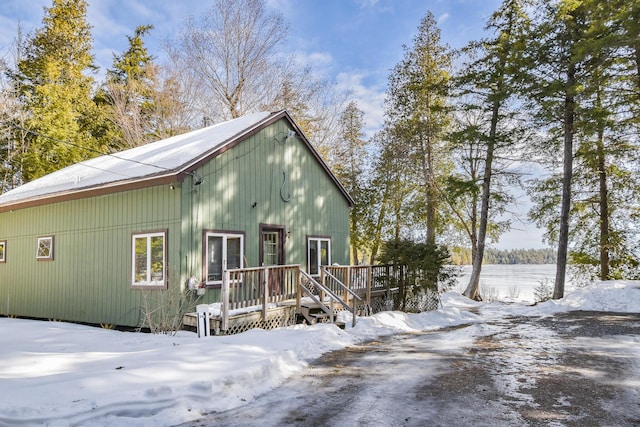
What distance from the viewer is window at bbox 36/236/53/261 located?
12.2 m

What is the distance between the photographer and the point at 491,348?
7449mm

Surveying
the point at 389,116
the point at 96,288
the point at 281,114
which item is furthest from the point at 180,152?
the point at 389,116

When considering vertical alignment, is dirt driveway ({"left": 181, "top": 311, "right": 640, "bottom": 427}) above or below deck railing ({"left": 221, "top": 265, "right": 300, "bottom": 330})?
below

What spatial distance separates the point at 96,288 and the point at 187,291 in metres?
3.23

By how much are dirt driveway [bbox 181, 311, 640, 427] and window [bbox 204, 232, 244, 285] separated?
3.81 m

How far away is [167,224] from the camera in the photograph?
371 inches

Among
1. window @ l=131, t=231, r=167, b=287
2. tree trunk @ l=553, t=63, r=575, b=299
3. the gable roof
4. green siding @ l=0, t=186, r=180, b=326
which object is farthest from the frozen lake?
green siding @ l=0, t=186, r=180, b=326

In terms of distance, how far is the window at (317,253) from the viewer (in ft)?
42.2

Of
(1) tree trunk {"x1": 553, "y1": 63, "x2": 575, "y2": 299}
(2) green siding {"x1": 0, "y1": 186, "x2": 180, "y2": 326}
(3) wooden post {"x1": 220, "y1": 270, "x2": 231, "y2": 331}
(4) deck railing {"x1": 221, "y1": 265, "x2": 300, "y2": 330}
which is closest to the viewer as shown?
(3) wooden post {"x1": 220, "y1": 270, "x2": 231, "y2": 331}

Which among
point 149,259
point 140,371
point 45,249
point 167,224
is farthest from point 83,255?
point 140,371

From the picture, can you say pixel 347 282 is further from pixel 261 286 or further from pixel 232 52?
pixel 232 52

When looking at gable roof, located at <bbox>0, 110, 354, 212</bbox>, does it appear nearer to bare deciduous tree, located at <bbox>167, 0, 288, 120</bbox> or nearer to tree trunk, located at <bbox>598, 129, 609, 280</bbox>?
bare deciduous tree, located at <bbox>167, 0, 288, 120</bbox>

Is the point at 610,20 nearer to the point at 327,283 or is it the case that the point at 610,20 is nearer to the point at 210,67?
the point at 327,283

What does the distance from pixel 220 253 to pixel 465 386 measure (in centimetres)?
653
